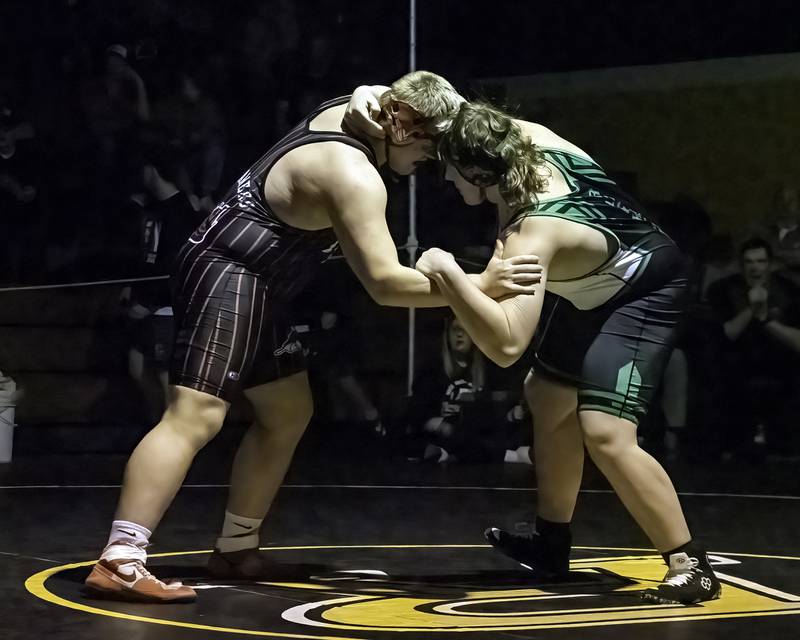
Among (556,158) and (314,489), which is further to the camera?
(314,489)

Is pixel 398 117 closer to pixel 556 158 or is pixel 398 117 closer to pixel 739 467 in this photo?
pixel 556 158

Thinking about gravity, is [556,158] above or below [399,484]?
above

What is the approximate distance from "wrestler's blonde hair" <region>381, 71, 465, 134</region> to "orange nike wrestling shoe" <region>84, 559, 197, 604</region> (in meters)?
1.05

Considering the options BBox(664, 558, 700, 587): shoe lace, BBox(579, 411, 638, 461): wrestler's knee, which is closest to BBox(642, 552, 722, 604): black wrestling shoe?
BBox(664, 558, 700, 587): shoe lace

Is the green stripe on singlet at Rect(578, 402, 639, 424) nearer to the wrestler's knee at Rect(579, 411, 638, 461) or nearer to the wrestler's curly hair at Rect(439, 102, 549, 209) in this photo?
the wrestler's knee at Rect(579, 411, 638, 461)

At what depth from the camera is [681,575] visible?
2943mm

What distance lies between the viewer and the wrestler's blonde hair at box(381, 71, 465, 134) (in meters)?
2.97

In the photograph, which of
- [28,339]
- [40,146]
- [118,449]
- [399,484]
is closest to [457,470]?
[399,484]

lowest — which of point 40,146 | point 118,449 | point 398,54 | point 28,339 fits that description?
point 118,449

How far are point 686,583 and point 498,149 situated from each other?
937 mm

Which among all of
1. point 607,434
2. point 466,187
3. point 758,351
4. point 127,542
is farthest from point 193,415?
point 758,351

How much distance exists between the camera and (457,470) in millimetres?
5859

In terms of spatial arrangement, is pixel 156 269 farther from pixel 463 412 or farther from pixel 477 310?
pixel 477 310

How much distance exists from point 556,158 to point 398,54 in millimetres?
4127
